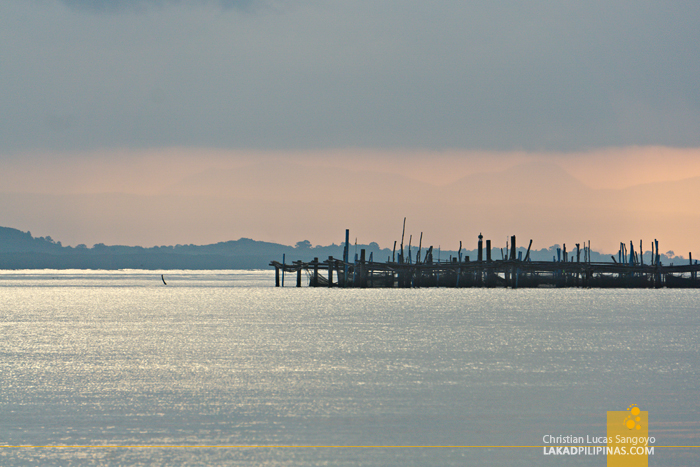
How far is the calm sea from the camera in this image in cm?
1226

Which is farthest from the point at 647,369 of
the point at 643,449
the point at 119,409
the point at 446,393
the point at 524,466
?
the point at 119,409

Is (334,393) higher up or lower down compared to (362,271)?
lower down

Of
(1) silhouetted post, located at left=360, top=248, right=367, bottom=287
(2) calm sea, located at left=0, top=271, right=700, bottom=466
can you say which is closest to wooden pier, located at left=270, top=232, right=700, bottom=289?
(1) silhouetted post, located at left=360, top=248, right=367, bottom=287

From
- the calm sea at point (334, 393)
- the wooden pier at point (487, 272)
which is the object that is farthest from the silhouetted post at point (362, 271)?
the calm sea at point (334, 393)

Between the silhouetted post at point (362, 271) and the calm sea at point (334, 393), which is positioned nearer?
the calm sea at point (334, 393)

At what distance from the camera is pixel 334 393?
17.8 meters

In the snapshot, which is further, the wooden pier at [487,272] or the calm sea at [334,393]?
the wooden pier at [487,272]

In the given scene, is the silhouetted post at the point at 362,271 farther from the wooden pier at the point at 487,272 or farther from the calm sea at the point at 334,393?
the calm sea at the point at 334,393

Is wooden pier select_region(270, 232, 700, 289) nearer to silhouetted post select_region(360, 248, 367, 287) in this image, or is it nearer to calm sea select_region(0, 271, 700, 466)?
silhouetted post select_region(360, 248, 367, 287)

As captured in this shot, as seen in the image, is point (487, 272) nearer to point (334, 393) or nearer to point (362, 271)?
point (362, 271)

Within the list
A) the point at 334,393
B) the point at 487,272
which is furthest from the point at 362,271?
the point at 334,393

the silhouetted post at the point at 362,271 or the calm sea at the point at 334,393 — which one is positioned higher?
the silhouetted post at the point at 362,271

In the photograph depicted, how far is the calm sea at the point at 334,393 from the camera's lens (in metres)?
12.3

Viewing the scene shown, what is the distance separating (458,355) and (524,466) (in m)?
14.7
